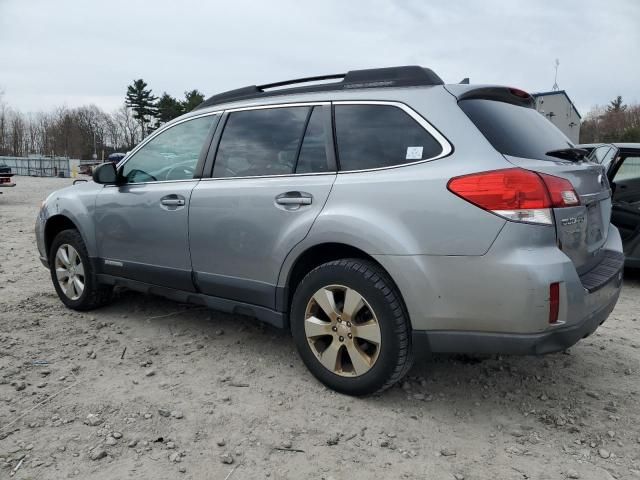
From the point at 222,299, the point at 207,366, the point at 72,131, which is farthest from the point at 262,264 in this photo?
the point at 72,131

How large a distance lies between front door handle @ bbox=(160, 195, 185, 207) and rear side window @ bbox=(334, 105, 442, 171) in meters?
1.28

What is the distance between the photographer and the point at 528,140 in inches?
111

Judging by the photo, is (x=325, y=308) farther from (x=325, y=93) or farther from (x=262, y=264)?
(x=325, y=93)

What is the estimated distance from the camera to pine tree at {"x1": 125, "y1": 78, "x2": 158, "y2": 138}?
75.3 meters

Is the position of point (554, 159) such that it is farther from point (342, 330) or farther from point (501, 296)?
point (342, 330)

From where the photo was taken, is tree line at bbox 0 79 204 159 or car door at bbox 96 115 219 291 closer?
car door at bbox 96 115 219 291

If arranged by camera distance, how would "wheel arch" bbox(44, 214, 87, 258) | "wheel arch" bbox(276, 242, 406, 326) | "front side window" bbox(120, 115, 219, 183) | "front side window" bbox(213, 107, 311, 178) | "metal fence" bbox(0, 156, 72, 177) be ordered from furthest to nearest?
1. "metal fence" bbox(0, 156, 72, 177)
2. "wheel arch" bbox(44, 214, 87, 258)
3. "front side window" bbox(120, 115, 219, 183)
4. "front side window" bbox(213, 107, 311, 178)
5. "wheel arch" bbox(276, 242, 406, 326)

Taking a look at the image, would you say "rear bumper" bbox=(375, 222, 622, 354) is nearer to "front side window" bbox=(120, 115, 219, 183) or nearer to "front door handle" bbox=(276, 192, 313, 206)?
"front door handle" bbox=(276, 192, 313, 206)

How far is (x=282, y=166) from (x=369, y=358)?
1.28 m

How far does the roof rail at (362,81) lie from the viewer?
2912mm

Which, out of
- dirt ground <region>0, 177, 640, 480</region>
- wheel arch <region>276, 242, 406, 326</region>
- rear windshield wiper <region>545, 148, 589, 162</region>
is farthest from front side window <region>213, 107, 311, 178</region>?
rear windshield wiper <region>545, 148, 589, 162</region>

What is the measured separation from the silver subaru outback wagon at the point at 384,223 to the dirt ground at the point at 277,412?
0.36m

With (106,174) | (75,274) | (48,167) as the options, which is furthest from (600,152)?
(48,167)

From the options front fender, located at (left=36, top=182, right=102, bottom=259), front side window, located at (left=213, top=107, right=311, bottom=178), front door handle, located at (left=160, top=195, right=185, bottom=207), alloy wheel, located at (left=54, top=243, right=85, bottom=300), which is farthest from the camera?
alloy wheel, located at (left=54, top=243, right=85, bottom=300)
